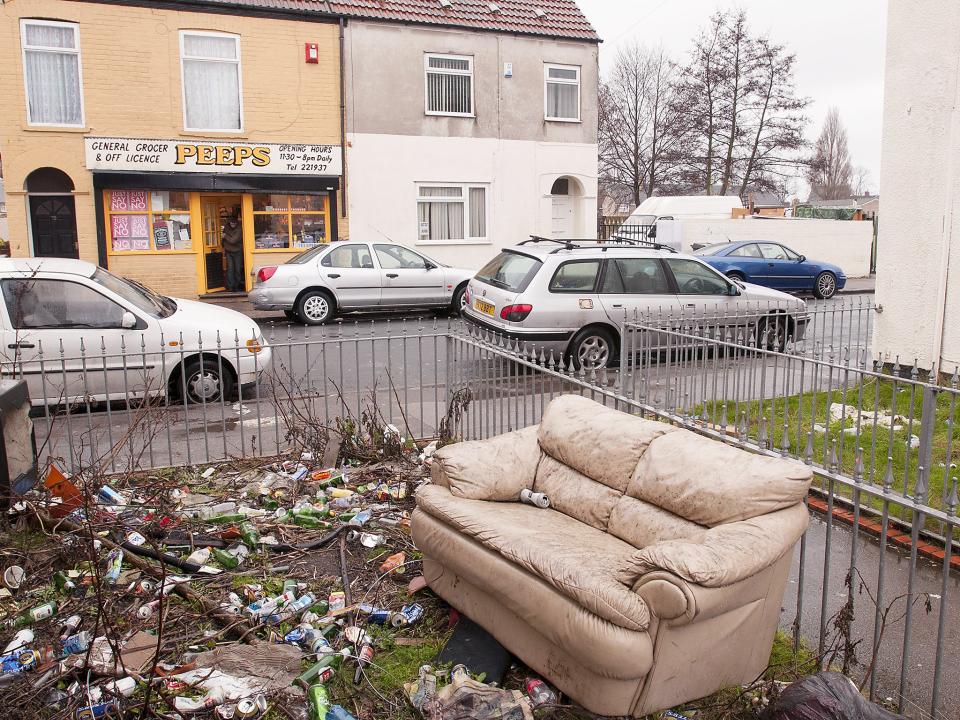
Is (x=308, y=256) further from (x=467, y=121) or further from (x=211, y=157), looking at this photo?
(x=467, y=121)

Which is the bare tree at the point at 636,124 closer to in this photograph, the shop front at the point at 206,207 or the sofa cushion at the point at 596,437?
the shop front at the point at 206,207

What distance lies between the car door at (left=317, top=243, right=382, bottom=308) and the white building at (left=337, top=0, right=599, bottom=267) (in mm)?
4603

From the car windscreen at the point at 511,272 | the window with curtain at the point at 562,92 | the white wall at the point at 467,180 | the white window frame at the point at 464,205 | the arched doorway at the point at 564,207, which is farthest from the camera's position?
the arched doorway at the point at 564,207

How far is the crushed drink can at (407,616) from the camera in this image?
184 inches

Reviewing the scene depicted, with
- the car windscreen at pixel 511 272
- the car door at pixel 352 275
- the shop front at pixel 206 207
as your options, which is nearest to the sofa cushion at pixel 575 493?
the car windscreen at pixel 511 272

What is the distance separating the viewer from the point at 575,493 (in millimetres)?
4965

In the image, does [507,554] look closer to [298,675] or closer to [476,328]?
[298,675]

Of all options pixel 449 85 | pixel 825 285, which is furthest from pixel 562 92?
pixel 825 285

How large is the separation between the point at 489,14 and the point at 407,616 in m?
20.4

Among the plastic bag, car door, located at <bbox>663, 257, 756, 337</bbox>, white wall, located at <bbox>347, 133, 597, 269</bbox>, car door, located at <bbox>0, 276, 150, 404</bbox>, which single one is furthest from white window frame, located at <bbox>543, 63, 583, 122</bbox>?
the plastic bag

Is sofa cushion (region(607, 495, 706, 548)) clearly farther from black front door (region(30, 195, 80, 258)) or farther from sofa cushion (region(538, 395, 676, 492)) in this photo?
black front door (region(30, 195, 80, 258))

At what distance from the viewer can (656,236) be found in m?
27.5

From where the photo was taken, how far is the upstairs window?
2181 centimetres

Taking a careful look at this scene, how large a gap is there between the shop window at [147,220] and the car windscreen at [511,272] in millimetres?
10229
